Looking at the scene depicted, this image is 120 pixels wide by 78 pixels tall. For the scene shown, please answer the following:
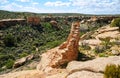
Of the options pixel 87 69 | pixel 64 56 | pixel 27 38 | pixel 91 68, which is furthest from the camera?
pixel 27 38

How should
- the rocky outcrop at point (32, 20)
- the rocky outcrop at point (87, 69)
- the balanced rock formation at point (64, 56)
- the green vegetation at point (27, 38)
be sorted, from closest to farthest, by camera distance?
1. the rocky outcrop at point (87, 69)
2. the balanced rock formation at point (64, 56)
3. the green vegetation at point (27, 38)
4. the rocky outcrop at point (32, 20)

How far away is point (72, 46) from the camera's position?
1096 inches

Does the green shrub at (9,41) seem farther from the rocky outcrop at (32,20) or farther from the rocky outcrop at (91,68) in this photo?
the rocky outcrop at (91,68)

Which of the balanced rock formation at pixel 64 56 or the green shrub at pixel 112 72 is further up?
the green shrub at pixel 112 72

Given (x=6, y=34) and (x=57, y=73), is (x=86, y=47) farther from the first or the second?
(x=6, y=34)

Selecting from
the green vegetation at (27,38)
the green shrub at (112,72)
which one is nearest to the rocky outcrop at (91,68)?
the green shrub at (112,72)

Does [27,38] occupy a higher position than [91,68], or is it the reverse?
[91,68]

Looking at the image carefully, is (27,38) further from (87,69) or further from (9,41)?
(87,69)

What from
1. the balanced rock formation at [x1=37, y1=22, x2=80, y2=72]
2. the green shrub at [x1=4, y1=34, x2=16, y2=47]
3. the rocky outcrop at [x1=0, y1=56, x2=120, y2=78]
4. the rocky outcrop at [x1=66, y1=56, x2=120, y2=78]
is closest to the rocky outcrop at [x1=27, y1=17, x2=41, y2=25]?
the green shrub at [x1=4, y1=34, x2=16, y2=47]

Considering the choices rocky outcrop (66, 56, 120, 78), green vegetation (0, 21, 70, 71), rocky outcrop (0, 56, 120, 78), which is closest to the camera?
rocky outcrop (66, 56, 120, 78)

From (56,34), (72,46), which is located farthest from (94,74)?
(56,34)

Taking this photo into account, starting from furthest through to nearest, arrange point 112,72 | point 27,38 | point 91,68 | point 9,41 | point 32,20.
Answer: point 32,20
point 27,38
point 9,41
point 91,68
point 112,72

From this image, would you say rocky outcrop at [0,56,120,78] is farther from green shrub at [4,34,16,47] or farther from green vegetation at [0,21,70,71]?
green shrub at [4,34,16,47]

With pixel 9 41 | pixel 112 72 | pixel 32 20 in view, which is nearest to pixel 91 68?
pixel 112 72
